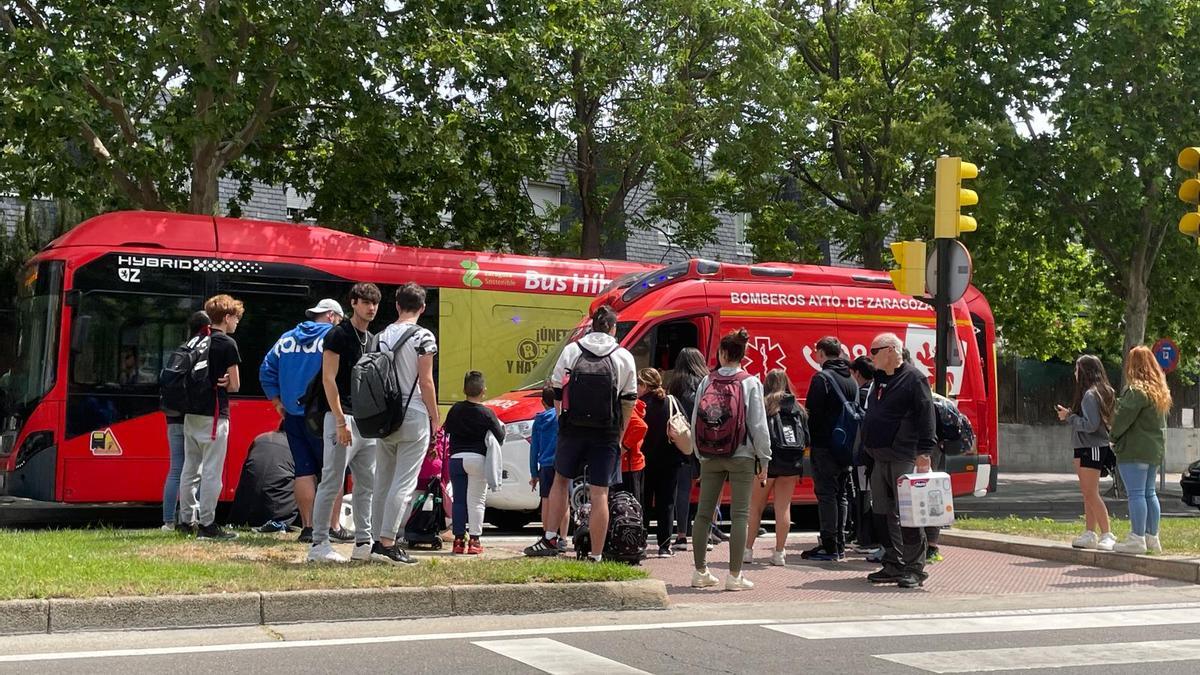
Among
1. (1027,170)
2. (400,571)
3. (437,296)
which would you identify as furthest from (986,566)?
(1027,170)

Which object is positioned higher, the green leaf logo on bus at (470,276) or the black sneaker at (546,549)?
the green leaf logo on bus at (470,276)

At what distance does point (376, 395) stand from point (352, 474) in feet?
2.69

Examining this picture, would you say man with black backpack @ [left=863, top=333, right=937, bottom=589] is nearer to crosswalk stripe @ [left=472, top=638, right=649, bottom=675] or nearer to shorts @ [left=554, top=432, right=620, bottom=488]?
shorts @ [left=554, top=432, right=620, bottom=488]

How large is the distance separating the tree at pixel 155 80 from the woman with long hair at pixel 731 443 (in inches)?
400

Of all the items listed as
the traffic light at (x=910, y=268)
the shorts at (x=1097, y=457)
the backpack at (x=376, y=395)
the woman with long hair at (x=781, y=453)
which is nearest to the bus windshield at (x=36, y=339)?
the backpack at (x=376, y=395)

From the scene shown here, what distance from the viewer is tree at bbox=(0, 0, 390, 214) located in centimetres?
1727

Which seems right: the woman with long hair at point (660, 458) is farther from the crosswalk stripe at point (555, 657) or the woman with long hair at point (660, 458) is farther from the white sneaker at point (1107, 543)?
the crosswalk stripe at point (555, 657)

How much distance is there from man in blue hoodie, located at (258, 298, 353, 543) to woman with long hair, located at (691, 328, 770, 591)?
2920 millimetres

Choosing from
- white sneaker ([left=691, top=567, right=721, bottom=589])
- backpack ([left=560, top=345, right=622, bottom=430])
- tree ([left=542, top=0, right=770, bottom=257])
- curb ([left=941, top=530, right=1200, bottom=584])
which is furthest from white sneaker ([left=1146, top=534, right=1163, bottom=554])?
tree ([left=542, top=0, right=770, bottom=257])

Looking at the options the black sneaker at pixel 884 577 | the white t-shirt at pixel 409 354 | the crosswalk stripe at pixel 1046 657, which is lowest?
the crosswalk stripe at pixel 1046 657

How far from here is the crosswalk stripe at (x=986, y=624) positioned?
26.1ft

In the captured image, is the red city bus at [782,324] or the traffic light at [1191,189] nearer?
the traffic light at [1191,189]

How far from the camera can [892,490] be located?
33.4ft

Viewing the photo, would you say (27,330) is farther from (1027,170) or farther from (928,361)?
(1027,170)
